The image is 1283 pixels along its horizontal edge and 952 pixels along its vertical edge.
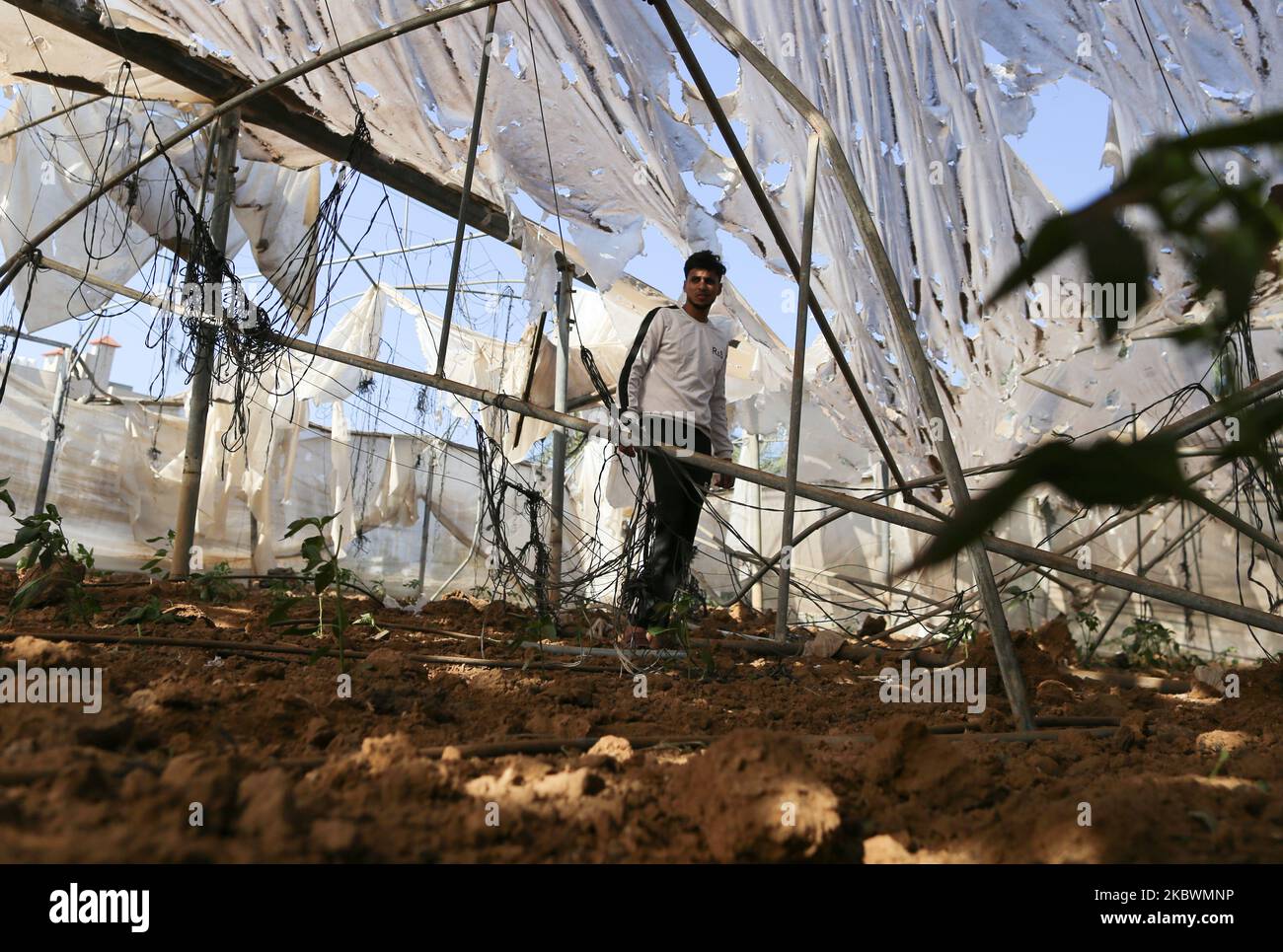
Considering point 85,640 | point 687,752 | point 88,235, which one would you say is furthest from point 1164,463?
point 88,235

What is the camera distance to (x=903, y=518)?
2.04 m

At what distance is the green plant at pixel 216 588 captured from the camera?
3633mm

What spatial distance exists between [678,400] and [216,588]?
A: 2.11 meters

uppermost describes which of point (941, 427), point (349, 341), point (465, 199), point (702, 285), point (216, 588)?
point (349, 341)

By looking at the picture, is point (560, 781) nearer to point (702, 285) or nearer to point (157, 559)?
point (702, 285)

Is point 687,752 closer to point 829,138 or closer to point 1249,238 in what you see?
point 1249,238

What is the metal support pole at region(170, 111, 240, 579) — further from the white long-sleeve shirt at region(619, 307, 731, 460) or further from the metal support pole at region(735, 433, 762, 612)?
the metal support pole at region(735, 433, 762, 612)

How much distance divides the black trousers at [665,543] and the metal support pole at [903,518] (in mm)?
351

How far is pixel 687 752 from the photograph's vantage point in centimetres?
149

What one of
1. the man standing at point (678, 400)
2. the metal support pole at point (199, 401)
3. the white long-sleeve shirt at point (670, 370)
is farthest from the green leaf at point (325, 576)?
the metal support pole at point (199, 401)

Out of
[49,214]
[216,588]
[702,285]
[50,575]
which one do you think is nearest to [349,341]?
[49,214]

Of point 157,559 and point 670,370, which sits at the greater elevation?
point 670,370

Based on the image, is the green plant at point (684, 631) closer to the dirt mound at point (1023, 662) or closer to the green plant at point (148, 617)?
the dirt mound at point (1023, 662)

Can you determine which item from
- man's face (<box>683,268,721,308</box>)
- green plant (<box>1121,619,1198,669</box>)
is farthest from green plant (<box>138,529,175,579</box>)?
green plant (<box>1121,619,1198,669</box>)
